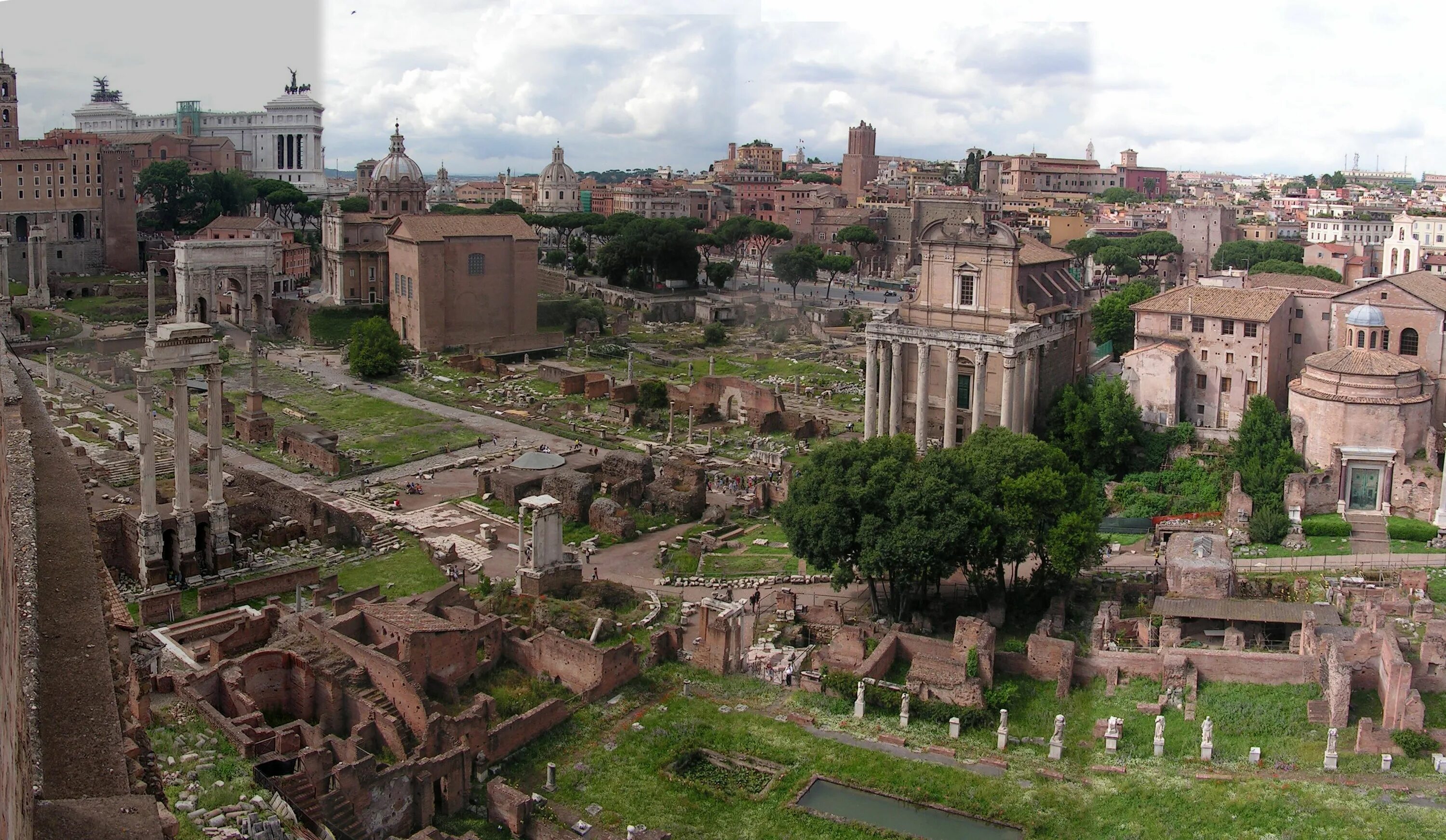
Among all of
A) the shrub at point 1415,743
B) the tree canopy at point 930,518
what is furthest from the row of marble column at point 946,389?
the shrub at point 1415,743

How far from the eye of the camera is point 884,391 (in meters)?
29.2

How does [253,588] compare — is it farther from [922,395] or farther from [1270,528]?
[1270,528]

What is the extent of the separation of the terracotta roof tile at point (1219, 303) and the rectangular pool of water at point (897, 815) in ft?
53.5

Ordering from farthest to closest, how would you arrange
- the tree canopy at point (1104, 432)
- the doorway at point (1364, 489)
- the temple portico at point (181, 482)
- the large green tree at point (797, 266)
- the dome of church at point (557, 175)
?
the dome of church at point (557, 175)
the large green tree at point (797, 266)
the tree canopy at point (1104, 432)
the doorway at point (1364, 489)
the temple portico at point (181, 482)

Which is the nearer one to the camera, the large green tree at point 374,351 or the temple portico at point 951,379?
the temple portico at point 951,379

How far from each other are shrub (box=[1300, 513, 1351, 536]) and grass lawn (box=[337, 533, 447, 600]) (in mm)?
14772

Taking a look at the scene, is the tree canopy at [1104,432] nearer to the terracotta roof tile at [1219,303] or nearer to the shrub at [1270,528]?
the terracotta roof tile at [1219,303]

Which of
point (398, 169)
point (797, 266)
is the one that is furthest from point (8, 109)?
point (797, 266)

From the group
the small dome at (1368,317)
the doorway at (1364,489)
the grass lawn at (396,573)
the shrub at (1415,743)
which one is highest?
the small dome at (1368,317)

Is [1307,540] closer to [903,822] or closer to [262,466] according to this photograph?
[903,822]

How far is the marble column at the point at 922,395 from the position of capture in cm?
2827

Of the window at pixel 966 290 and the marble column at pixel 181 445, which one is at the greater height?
the window at pixel 966 290

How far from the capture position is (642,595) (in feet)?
69.3

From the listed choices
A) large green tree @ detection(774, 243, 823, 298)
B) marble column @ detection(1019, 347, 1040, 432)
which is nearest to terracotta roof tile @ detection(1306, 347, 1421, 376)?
marble column @ detection(1019, 347, 1040, 432)
